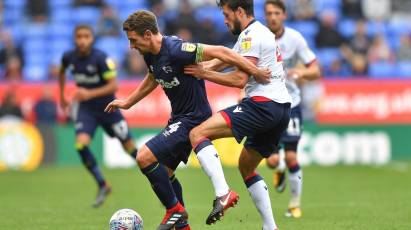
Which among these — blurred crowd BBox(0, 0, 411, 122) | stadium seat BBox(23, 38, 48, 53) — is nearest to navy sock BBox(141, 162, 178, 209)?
blurred crowd BBox(0, 0, 411, 122)

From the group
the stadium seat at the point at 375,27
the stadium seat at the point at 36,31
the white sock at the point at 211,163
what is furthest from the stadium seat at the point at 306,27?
the white sock at the point at 211,163

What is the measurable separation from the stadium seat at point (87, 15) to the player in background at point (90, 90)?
1149cm

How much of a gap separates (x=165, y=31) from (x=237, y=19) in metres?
15.5

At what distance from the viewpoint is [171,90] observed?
951 centimetres

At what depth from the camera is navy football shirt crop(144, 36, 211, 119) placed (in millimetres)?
9156

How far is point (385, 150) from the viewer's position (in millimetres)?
22578

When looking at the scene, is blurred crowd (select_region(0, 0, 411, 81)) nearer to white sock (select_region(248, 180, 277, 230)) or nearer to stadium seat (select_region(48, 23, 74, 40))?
stadium seat (select_region(48, 23, 74, 40))

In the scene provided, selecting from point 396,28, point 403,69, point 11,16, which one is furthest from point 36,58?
point 396,28

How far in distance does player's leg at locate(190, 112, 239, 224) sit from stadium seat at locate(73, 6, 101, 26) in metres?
17.6

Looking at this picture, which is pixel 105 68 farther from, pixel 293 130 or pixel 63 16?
pixel 63 16

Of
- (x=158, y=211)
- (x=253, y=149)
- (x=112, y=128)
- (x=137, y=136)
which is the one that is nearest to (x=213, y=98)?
(x=137, y=136)

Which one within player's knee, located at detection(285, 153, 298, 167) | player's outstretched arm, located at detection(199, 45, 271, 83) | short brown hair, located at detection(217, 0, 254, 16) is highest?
short brown hair, located at detection(217, 0, 254, 16)

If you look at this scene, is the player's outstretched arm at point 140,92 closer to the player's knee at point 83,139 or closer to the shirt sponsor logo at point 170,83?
the shirt sponsor logo at point 170,83

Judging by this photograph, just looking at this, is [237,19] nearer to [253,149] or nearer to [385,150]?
[253,149]
